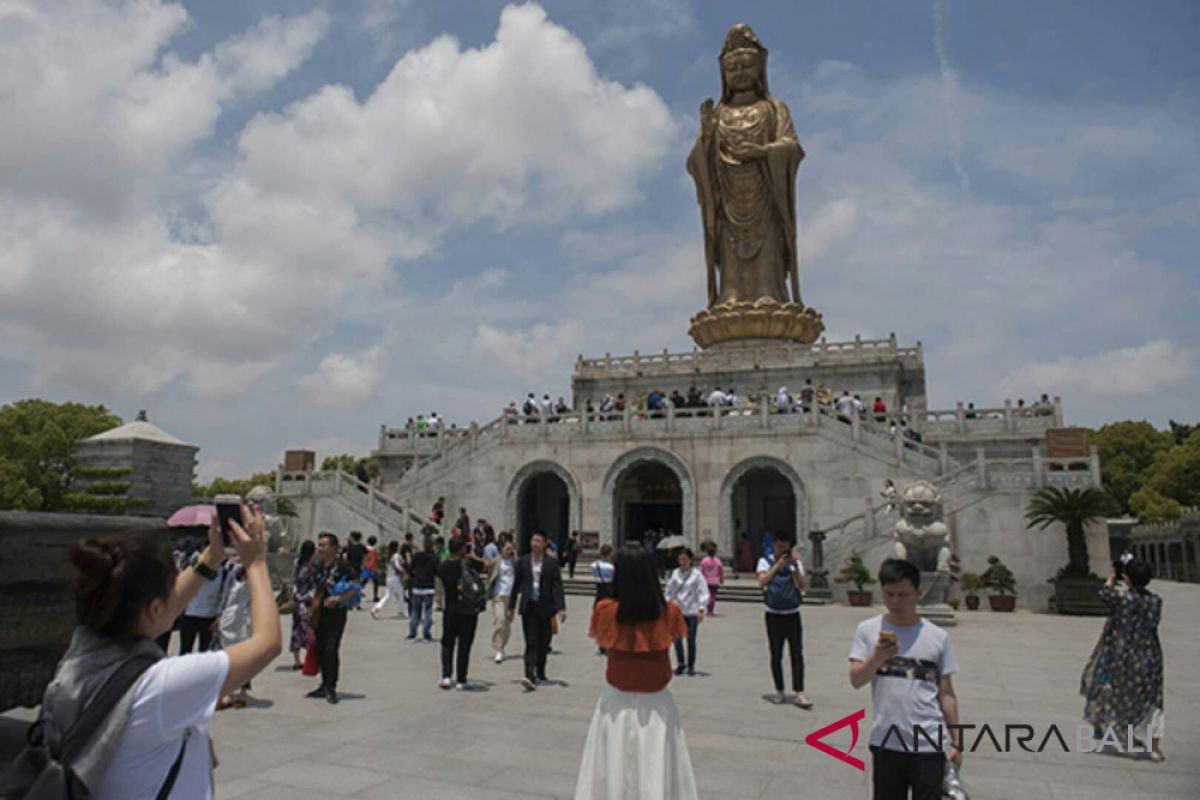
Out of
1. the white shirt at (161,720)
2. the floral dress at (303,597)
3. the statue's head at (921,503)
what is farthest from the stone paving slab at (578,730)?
the statue's head at (921,503)

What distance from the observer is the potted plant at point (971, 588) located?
1912cm

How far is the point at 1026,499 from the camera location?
20344 millimetres

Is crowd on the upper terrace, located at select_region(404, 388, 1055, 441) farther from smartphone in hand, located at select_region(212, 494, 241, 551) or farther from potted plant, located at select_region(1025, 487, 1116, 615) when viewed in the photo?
smartphone in hand, located at select_region(212, 494, 241, 551)

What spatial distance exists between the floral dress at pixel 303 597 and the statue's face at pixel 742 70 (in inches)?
1310

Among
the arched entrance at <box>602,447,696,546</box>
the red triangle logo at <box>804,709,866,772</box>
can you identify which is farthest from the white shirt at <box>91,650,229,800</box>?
the arched entrance at <box>602,447,696,546</box>

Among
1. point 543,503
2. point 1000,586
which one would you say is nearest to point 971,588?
point 1000,586

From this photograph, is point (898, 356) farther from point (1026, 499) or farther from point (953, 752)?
point (953, 752)

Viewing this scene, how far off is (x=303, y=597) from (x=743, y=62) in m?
33.8

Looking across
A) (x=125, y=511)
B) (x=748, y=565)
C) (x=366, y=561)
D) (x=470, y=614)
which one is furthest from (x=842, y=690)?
(x=125, y=511)

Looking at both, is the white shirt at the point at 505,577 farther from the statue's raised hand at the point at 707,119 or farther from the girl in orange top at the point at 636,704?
the statue's raised hand at the point at 707,119

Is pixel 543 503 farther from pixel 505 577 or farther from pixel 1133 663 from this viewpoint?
pixel 1133 663

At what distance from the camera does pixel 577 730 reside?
7277 mm

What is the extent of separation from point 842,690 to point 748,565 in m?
14.7

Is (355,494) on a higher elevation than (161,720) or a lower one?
higher
